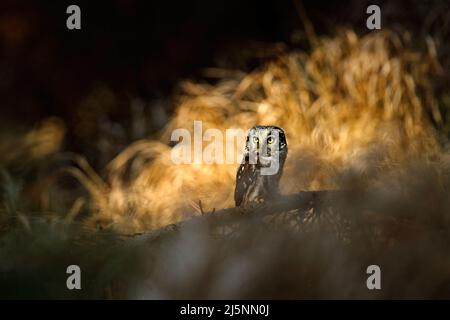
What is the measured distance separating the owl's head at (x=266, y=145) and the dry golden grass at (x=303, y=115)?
0.84 ft

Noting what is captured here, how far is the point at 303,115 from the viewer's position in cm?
535

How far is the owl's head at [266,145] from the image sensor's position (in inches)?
150

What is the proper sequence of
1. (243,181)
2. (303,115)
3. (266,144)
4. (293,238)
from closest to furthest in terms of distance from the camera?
(293,238) → (266,144) → (243,181) → (303,115)

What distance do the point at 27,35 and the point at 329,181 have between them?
4.58 meters

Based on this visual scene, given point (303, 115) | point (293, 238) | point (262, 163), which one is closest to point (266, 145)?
point (262, 163)

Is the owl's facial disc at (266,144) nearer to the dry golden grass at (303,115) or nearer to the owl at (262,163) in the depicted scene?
the owl at (262,163)

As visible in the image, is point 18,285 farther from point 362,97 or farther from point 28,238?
point 362,97

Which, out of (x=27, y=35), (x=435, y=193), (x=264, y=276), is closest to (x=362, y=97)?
(x=435, y=193)

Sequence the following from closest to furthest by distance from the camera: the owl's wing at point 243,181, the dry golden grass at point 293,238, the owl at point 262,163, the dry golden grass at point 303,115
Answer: the dry golden grass at point 293,238 < the owl at point 262,163 < the owl's wing at point 243,181 < the dry golden grass at point 303,115

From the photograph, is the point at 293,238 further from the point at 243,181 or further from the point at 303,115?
the point at 303,115

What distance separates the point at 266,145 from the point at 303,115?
157cm

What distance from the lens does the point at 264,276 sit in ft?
9.89

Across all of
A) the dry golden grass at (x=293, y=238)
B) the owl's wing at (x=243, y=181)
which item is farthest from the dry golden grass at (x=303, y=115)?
the owl's wing at (x=243, y=181)

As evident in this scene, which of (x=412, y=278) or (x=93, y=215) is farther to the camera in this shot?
(x=93, y=215)
